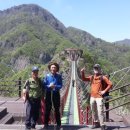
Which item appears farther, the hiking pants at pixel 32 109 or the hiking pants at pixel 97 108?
the hiking pants at pixel 32 109

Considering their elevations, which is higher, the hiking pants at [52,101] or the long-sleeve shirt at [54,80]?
the long-sleeve shirt at [54,80]

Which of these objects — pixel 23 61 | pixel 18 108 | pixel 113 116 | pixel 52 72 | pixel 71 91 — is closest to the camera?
pixel 52 72

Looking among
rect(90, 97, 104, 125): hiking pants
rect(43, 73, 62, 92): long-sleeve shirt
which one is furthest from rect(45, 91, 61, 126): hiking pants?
rect(90, 97, 104, 125): hiking pants

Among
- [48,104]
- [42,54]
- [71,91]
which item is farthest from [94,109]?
[42,54]

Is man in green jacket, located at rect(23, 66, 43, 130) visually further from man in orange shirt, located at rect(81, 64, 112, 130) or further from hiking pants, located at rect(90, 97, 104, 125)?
hiking pants, located at rect(90, 97, 104, 125)

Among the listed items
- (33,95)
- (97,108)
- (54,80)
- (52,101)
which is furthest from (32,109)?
(97,108)

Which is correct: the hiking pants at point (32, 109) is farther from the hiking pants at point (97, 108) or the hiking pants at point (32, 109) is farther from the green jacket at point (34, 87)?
the hiking pants at point (97, 108)

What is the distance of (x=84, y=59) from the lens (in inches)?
1763

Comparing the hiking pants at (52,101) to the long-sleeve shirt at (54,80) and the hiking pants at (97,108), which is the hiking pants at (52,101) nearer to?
the long-sleeve shirt at (54,80)

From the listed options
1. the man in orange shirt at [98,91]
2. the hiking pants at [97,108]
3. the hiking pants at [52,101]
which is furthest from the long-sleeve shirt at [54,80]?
the hiking pants at [97,108]

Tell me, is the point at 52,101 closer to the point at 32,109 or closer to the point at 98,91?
Answer: the point at 32,109

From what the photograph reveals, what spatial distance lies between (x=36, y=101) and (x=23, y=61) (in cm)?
15407

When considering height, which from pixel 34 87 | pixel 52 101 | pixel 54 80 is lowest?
pixel 52 101

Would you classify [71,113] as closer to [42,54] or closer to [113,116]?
[113,116]
